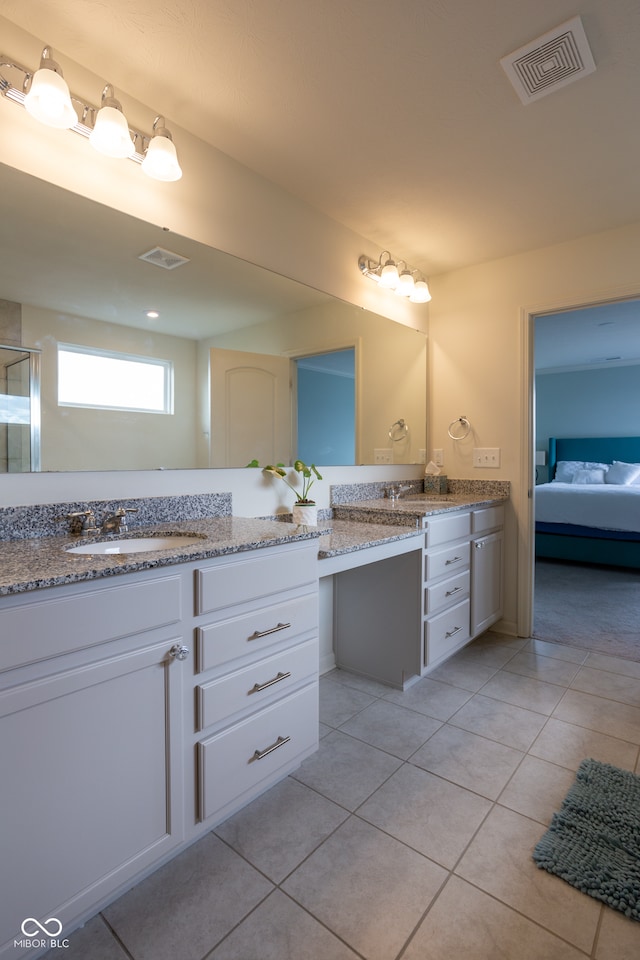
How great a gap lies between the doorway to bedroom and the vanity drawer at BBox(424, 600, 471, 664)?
0.76m

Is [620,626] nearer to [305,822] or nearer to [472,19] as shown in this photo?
[305,822]

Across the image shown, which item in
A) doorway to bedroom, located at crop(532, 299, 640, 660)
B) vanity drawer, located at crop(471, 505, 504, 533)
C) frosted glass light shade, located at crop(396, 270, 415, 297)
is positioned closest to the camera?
vanity drawer, located at crop(471, 505, 504, 533)

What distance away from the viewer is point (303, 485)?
91.1 inches

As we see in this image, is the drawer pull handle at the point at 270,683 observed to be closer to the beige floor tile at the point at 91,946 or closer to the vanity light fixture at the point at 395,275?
the beige floor tile at the point at 91,946

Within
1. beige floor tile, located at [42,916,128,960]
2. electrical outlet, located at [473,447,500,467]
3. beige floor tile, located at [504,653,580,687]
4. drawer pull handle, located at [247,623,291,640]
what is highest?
electrical outlet, located at [473,447,500,467]

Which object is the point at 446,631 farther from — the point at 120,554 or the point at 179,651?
the point at 120,554

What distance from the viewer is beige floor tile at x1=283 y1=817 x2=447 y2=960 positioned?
109 cm

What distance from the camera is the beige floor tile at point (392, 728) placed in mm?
1808

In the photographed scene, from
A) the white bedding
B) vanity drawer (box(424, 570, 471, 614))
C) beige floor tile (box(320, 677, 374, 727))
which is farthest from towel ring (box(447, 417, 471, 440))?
the white bedding

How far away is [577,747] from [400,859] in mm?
906

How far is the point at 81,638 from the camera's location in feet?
3.30

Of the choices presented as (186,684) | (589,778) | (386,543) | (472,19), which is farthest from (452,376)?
(186,684)

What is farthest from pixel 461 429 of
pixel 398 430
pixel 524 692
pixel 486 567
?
pixel 524 692

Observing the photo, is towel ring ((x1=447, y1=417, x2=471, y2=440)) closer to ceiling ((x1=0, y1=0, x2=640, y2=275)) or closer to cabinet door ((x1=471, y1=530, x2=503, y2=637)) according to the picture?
cabinet door ((x1=471, y1=530, x2=503, y2=637))
